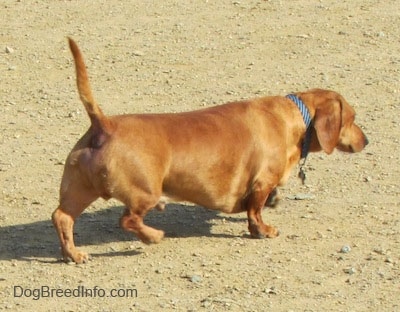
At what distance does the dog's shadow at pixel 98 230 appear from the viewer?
8.01 metres

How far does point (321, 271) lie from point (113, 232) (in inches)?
61.2

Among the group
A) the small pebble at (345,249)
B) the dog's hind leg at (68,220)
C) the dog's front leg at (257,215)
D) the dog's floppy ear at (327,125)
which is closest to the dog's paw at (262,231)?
the dog's front leg at (257,215)

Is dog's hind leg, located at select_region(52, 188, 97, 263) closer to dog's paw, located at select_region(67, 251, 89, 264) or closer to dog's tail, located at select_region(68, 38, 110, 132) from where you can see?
dog's paw, located at select_region(67, 251, 89, 264)

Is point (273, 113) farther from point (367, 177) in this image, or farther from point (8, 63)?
point (8, 63)

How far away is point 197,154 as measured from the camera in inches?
306

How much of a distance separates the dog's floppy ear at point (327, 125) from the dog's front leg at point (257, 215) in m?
0.52

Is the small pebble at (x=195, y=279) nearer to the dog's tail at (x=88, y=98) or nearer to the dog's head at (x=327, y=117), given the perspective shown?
the dog's tail at (x=88, y=98)

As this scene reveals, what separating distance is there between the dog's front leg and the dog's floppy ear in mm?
521

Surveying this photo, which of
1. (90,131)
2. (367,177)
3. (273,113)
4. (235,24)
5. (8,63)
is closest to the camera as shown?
(90,131)

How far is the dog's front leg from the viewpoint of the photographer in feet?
26.8

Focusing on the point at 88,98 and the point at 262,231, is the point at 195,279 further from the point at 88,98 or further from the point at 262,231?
the point at 88,98

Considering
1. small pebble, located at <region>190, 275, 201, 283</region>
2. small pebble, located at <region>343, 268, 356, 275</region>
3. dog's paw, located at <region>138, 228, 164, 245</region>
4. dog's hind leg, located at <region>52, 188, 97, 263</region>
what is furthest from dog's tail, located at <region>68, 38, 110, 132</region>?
small pebble, located at <region>343, 268, 356, 275</region>

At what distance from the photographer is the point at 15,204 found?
8.73 m

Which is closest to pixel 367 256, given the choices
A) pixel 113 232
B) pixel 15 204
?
pixel 113 232
